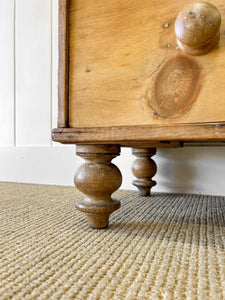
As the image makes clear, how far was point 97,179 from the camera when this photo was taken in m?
0.46

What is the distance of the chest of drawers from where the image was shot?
1.20 feet

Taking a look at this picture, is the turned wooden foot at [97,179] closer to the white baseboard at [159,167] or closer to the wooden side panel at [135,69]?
the wooden side panel at [135,69]

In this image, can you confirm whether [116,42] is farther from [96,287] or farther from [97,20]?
[96,287]

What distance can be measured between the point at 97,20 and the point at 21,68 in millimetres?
913

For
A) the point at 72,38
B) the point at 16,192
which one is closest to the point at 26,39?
the point at 16,192

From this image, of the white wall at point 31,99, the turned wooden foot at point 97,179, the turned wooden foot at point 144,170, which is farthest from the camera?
the white wall at point 31,99

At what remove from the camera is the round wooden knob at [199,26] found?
343 mm

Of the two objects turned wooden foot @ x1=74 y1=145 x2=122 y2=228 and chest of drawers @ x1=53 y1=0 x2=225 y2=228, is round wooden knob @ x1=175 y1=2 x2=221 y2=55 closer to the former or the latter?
chest of drawers @ x1=53 y1=0 x2=225 y2=228

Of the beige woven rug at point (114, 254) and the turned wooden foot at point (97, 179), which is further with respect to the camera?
the turned wooden foot at point (97, 179)

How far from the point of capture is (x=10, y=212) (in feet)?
2.04

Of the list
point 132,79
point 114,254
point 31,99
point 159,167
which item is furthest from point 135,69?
point 31,99

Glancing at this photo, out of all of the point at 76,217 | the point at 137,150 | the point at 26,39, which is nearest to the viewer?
the point at 76,217

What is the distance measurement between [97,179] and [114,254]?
4.9 inches

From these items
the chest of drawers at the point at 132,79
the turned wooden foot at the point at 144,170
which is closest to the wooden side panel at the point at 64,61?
the chest of drawers at the point at 132,79
